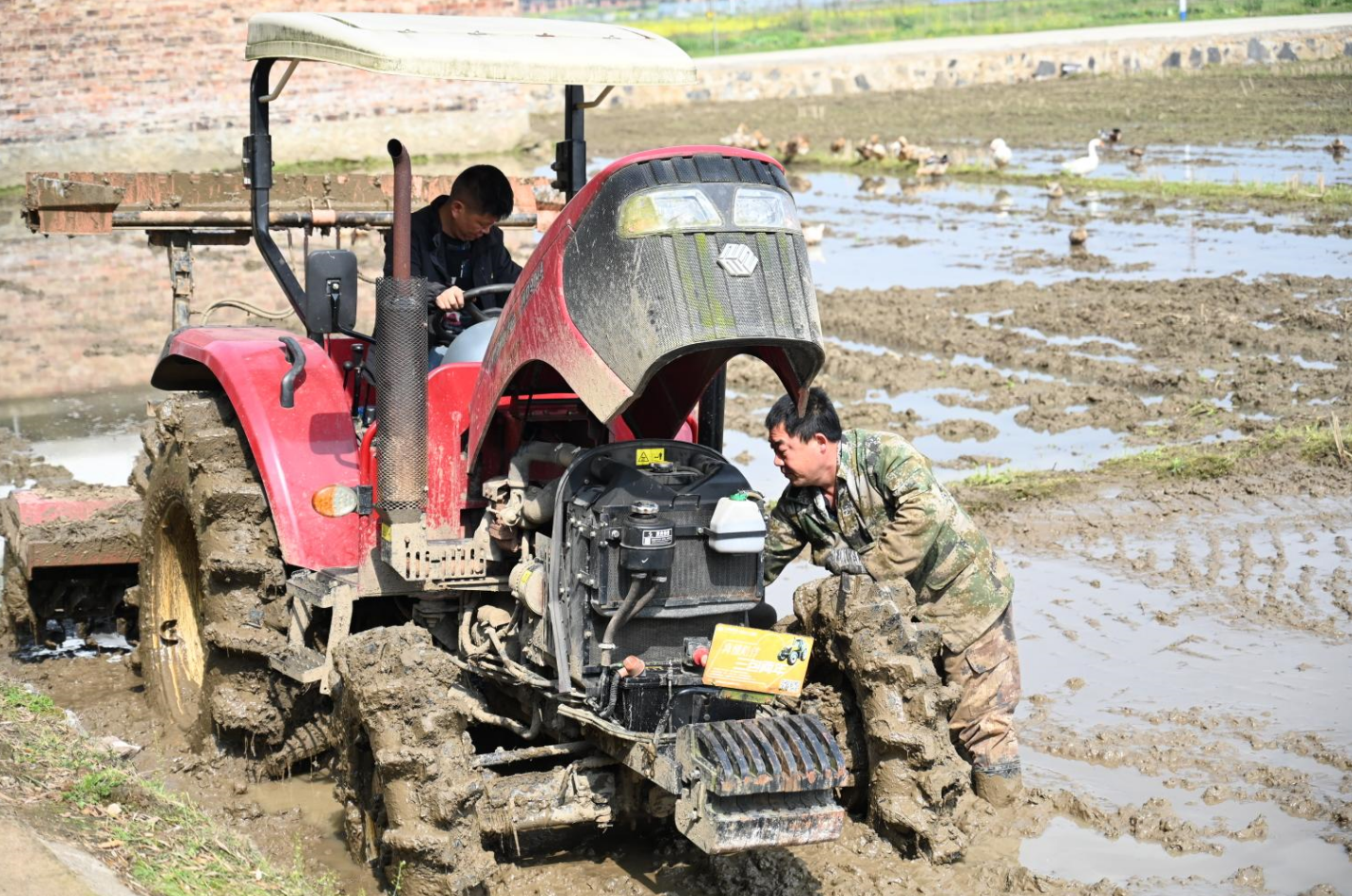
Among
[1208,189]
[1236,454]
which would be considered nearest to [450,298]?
[1236,454]

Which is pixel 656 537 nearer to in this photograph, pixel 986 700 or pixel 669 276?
pixel 669 276

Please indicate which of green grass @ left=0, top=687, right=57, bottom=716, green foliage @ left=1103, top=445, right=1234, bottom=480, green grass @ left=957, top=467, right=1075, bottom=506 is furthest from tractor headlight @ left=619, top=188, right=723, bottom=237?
green foliage @ left=1103, top=445, right=1234, bottom=480

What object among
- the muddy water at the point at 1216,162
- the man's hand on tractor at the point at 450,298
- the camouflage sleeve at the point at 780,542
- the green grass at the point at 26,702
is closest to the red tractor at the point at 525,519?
the man's hand on tractor at the point at 450,298

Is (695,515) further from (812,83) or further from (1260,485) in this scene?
(812,83)

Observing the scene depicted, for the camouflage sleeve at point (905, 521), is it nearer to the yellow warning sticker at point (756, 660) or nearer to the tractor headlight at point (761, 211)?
the yellow warning sticker at point (756, 660)

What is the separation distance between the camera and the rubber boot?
5457mm

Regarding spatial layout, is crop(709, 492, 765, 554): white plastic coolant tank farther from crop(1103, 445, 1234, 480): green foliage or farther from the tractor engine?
crop(1103, 445, 1234, 480): green foliage

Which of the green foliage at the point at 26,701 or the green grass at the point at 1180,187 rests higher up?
the green grass at the point at 1180,187

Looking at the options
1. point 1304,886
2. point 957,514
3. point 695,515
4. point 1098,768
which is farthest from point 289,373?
point 1304,886

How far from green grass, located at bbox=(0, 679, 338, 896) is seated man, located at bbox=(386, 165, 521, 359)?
5.73 ft

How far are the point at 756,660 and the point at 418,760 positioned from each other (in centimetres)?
93

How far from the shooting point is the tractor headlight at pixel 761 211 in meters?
4.34

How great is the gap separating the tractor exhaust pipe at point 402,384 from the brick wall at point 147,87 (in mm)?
15966

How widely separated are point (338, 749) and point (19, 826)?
922 millimetres
